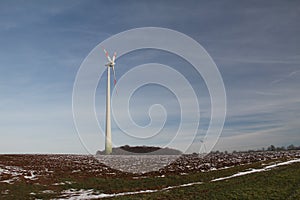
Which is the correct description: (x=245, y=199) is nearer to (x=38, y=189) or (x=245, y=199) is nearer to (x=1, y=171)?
(x=38, y=189)

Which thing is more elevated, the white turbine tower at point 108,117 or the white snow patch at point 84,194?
the white turbine tower at point 108,117

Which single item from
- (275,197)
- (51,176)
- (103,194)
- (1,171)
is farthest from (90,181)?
(275,197)

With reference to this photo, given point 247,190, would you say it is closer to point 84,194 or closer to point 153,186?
point 153,186

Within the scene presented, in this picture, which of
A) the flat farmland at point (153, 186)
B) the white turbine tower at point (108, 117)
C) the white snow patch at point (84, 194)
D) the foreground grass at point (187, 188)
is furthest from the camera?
the white turbine tower at point (108, 117)

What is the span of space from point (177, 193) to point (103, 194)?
713cm

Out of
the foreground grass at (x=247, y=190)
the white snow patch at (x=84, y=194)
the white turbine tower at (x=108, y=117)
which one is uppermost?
Result: the white turbine tower at (x=108, y=117)

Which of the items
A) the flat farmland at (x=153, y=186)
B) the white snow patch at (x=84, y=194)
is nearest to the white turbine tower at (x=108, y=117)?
the flat farmland at (x=153, y=186)

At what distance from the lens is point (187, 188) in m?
25.3

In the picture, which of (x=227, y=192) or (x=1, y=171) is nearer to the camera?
(x=227, y=192)

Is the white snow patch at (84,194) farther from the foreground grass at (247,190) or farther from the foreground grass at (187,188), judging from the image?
the foreground grass at (247,190)

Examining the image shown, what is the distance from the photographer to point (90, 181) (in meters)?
33.4

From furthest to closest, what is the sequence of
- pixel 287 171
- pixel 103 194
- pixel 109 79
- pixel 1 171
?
pixel 109 79
pixel 1 171
pixel 287 171
pixel 103 194

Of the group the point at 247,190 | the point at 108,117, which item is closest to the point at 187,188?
the point at 247,190

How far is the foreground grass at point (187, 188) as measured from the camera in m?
22.2
